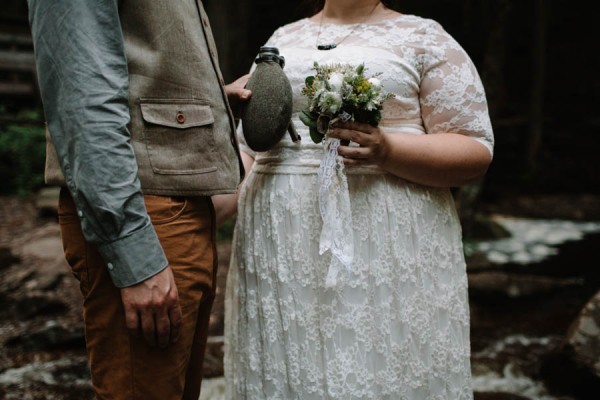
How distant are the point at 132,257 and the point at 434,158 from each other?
0.91 metres

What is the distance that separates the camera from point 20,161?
25.6 ft

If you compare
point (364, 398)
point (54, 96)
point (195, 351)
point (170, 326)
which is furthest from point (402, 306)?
point (54, 96)

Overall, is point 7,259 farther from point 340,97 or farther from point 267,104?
point 340,97

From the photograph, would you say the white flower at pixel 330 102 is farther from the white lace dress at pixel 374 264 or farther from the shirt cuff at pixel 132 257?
the shirt cuff at pixel 132 257

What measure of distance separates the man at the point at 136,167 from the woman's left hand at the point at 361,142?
0.29 m

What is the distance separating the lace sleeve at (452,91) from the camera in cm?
174

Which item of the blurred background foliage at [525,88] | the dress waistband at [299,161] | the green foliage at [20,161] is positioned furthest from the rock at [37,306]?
the blurred background foliage at [525,88]

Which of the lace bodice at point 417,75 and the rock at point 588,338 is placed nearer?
the lace bodice at point 417,75

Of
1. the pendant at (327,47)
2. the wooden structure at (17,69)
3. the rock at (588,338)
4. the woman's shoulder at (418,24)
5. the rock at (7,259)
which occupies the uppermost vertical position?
the woman's shoulder at (418,24)

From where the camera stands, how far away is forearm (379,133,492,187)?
1.68 m

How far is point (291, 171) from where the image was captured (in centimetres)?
179

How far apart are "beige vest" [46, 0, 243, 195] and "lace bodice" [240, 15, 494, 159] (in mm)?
432

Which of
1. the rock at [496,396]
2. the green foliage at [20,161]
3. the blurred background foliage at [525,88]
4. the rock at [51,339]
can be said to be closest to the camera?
the rock at [496,396]

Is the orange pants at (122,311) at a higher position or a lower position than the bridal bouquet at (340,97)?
lower
